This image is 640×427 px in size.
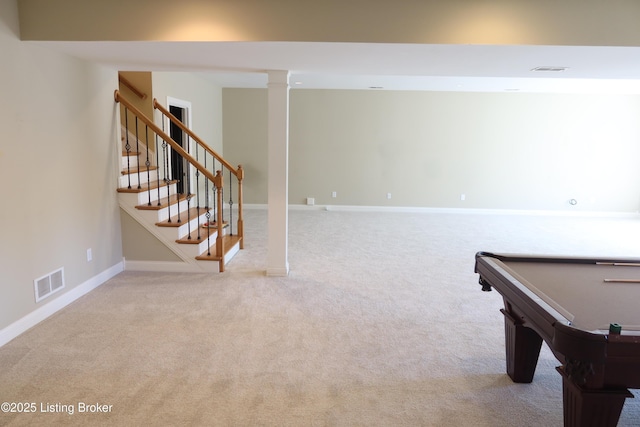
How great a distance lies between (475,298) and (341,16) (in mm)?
2968

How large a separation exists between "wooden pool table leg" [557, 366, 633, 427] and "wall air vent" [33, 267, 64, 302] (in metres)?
3.79

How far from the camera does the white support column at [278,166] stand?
459 centimetres

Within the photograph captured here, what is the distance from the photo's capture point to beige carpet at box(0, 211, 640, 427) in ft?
7.95

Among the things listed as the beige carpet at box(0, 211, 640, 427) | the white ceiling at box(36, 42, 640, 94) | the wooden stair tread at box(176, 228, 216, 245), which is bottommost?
the beige carpet at box(0, 211, 640, 427)

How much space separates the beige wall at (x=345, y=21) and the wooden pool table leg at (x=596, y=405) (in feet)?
8.34

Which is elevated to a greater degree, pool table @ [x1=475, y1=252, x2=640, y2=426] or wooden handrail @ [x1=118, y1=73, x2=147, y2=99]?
wooden handrail @ [x1=118, y1=73, x2=147, y2=99]

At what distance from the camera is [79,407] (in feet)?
7.88

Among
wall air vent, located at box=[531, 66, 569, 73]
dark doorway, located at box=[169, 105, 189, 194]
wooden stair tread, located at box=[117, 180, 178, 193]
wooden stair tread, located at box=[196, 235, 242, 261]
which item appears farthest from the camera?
dark doorway, located at box=[169, 105, 189, 194]

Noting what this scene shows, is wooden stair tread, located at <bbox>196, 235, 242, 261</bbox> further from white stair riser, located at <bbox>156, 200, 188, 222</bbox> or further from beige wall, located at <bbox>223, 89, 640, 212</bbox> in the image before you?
beige wall, located at <bbox>223, 89, 640, 212</bbox>

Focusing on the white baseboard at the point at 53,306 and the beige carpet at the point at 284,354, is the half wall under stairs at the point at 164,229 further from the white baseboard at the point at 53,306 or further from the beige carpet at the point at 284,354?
the white baseboard at the point at 53,306

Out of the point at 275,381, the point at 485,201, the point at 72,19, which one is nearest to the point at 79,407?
the point at 275,381

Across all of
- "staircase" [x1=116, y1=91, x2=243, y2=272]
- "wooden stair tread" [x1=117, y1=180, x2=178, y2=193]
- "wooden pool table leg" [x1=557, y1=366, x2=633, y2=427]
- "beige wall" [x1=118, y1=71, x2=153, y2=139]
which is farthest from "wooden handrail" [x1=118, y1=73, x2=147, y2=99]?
"wooden pool table leg" [x1=557, y1=366, x2=633, y2=427]

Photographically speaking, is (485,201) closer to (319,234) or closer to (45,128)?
(319,234)

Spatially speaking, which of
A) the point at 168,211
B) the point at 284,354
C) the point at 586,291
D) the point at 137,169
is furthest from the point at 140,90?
the point at 586,291
